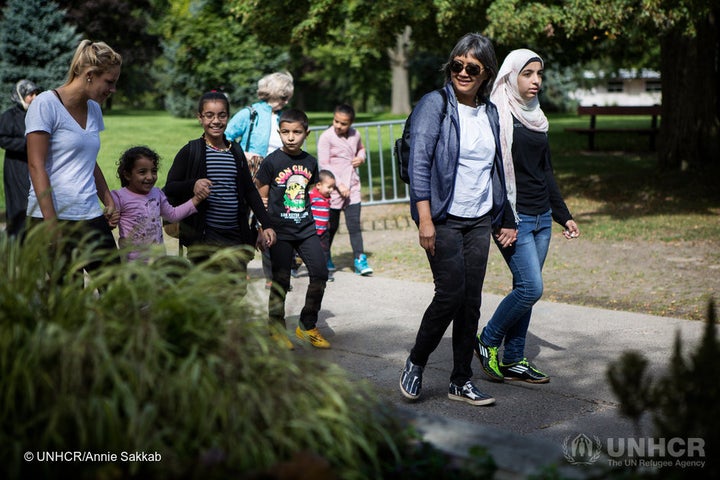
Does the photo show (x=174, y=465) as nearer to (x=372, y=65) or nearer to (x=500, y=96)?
(x=500, y=96)

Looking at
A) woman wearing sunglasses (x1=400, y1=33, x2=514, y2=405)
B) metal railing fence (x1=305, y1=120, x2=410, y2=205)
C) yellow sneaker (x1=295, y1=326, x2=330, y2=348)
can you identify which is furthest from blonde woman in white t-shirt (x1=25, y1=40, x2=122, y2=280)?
metal railing fence (x1=305, y1=120, x2=410, y2=205)

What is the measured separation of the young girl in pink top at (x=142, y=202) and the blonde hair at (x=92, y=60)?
727 mm

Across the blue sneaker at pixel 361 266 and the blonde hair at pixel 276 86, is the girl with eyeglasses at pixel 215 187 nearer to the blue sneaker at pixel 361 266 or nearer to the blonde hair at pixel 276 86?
the blonde hair at pixel 276 86

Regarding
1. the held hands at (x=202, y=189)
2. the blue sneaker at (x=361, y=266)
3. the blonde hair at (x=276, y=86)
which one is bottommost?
the blue sneaker at (x=361, y=266)

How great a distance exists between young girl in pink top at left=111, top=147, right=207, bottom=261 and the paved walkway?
41.9 inches

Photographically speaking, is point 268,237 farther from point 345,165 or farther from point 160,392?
point 345,165

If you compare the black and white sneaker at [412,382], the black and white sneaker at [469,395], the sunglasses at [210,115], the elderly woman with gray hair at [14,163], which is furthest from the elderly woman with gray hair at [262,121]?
the black and white sneaker at [469,395]

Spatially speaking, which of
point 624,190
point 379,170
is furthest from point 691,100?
point 379,170

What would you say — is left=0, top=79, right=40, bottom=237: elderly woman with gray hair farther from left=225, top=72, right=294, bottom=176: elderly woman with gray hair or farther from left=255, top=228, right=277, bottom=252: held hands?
left=255, top=228, right=277, bottom=252: held hands

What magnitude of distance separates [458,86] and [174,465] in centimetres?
289

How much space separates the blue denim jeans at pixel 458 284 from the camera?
497 cm

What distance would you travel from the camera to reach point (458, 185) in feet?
16.3

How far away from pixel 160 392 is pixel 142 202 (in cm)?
289

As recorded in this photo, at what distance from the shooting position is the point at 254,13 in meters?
15.3
